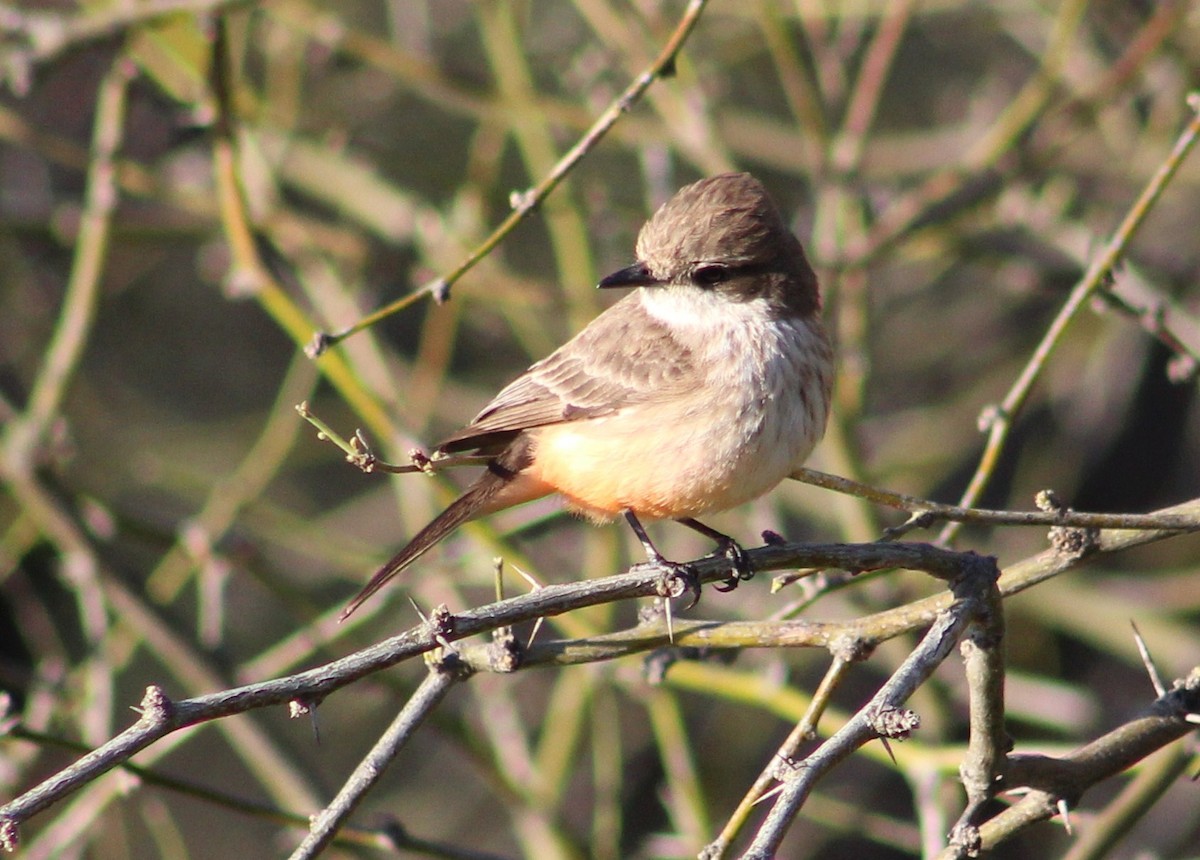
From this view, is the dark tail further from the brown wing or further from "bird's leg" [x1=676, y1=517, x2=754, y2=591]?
"bird's leg" [x1=676, y1=517, x2=754, y2=591]

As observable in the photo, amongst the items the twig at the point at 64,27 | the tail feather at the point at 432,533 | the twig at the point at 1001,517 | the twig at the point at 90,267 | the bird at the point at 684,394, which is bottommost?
the twig at the point at 1001,517

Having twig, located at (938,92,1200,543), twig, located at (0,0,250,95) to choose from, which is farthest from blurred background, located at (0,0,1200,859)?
twig, located at (938,92,1200,543)

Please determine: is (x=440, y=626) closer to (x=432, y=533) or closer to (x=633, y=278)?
(x=432, y=533)

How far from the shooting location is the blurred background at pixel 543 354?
6.05 meters

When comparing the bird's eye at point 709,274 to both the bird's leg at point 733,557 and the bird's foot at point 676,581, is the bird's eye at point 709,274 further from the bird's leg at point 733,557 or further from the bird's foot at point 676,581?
the bird's foot at point 676,581

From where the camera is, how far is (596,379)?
5262mm

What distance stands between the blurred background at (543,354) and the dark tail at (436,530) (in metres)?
0.35

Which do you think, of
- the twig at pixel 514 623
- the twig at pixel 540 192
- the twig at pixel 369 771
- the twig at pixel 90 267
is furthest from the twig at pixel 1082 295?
the twig at pixel 90 267

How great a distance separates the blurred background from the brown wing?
17.4 inches

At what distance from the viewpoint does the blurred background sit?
6.05 meters

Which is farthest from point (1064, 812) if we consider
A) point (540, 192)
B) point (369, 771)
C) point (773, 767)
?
point (540, 192)

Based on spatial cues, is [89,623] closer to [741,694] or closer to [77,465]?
→ [77,465]

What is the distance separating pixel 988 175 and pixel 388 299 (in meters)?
3.75

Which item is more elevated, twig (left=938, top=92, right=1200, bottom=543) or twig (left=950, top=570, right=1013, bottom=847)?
twig (left=938, top=92, right=1200, bottom=543)
